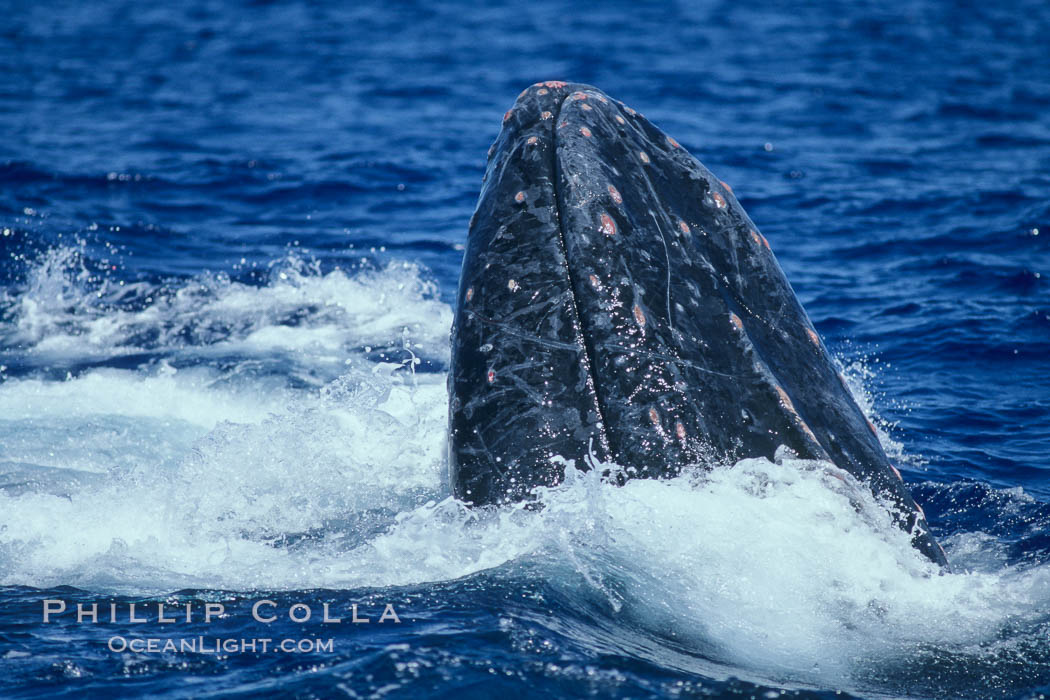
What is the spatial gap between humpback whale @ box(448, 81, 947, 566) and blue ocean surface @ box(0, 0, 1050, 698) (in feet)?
0.82

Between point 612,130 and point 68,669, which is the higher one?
point 612,130

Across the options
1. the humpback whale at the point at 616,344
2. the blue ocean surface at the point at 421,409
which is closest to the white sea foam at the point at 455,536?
the blue ocean surface at the point at 421,409

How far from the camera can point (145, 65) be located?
27375mm

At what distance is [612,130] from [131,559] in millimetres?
3752

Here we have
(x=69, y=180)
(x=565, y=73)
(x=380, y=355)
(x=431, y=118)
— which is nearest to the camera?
(x=380, y=355)

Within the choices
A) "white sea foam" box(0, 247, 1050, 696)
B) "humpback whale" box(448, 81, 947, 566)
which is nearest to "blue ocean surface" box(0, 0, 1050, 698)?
"white sea foam" box(0, 247, 1050, 696)

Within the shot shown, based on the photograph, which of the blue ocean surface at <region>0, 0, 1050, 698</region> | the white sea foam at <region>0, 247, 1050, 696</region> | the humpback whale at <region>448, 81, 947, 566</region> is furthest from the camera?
the humpback whale at <region>448, 81, 947, 566</region>

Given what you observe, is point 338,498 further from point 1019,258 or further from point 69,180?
point 69,180

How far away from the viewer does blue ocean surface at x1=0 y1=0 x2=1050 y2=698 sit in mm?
5246

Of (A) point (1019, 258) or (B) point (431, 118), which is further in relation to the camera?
(B) point (431, 118)

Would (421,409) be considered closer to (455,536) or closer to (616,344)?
(455,536)

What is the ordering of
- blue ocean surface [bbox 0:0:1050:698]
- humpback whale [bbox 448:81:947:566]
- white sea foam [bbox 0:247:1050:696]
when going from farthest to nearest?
humpback whale [bbox 448:81:947:566] < white sea foam [bbox 0:247:1050:696] < blue ocean surface [bbox 0:0:1050:698]

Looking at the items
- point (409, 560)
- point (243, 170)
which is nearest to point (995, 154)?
point (243, 170)

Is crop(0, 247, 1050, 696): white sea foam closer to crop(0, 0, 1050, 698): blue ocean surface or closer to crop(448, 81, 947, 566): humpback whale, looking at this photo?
crop(0, 0, 1050, 698): blue ocean surface
